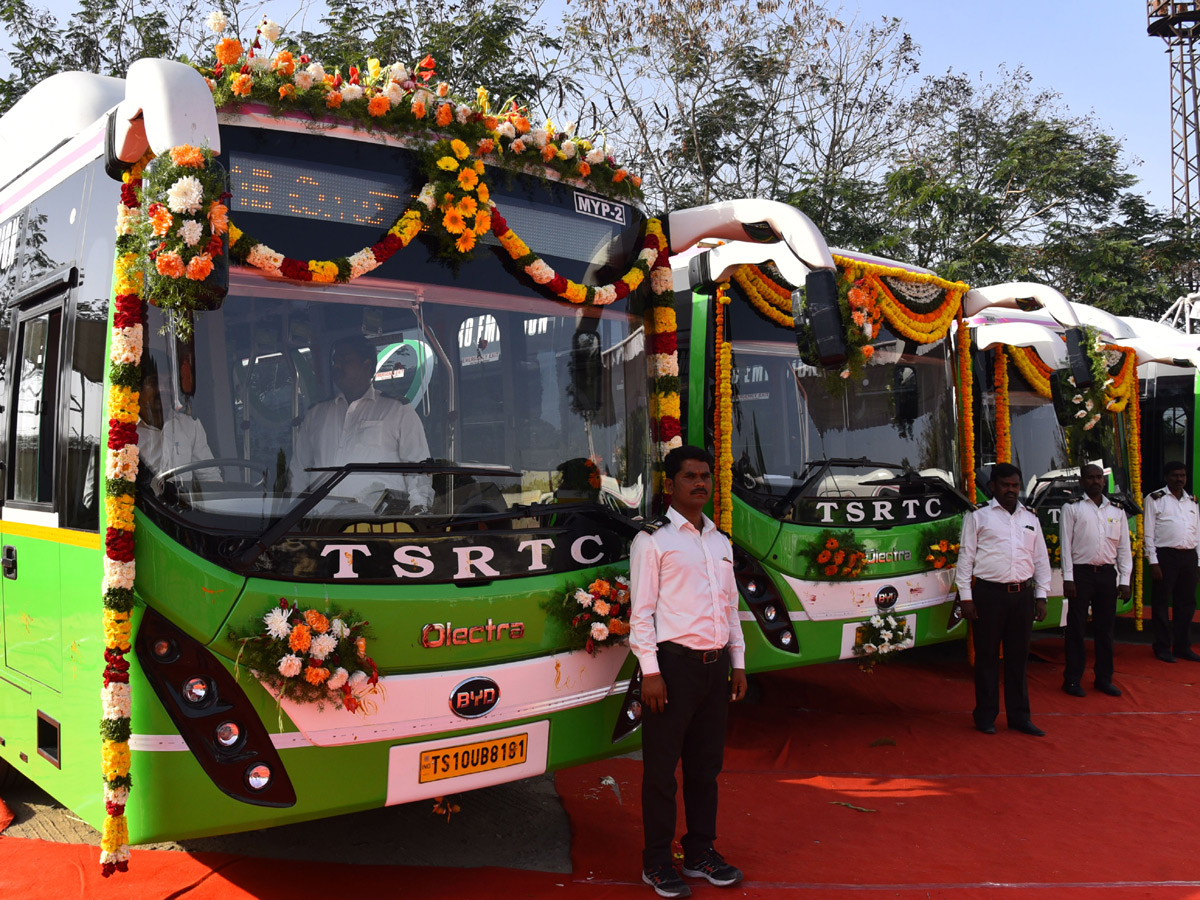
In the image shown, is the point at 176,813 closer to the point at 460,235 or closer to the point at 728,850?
the point at 460,235

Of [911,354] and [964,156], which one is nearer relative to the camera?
[911,354]

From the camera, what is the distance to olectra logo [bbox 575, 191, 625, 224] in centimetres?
469

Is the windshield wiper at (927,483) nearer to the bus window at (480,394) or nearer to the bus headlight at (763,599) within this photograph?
the bus headlight at (763,599)

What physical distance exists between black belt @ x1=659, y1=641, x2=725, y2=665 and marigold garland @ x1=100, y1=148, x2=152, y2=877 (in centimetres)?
207

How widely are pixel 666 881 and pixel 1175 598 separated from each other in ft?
26.3

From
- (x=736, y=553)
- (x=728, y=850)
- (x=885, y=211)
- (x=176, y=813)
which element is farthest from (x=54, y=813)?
(x=885, y=211)

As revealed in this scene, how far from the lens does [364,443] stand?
3.86 metres

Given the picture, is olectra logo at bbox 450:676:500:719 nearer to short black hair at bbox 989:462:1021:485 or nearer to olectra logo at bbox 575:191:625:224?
olectra logo at bbox 575:191:625:224

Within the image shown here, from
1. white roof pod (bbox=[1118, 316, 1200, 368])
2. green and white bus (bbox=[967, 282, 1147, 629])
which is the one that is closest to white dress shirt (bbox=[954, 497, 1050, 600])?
green and white bus (bbox=[967, 282, 1147, 629])

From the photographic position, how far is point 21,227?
4609mm

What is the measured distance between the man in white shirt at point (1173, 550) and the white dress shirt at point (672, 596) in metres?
7.26

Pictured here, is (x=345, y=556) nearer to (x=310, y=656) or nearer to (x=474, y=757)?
(x=310, y=656)

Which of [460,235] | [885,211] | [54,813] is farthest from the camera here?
[885,211]

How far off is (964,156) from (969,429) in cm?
1363
